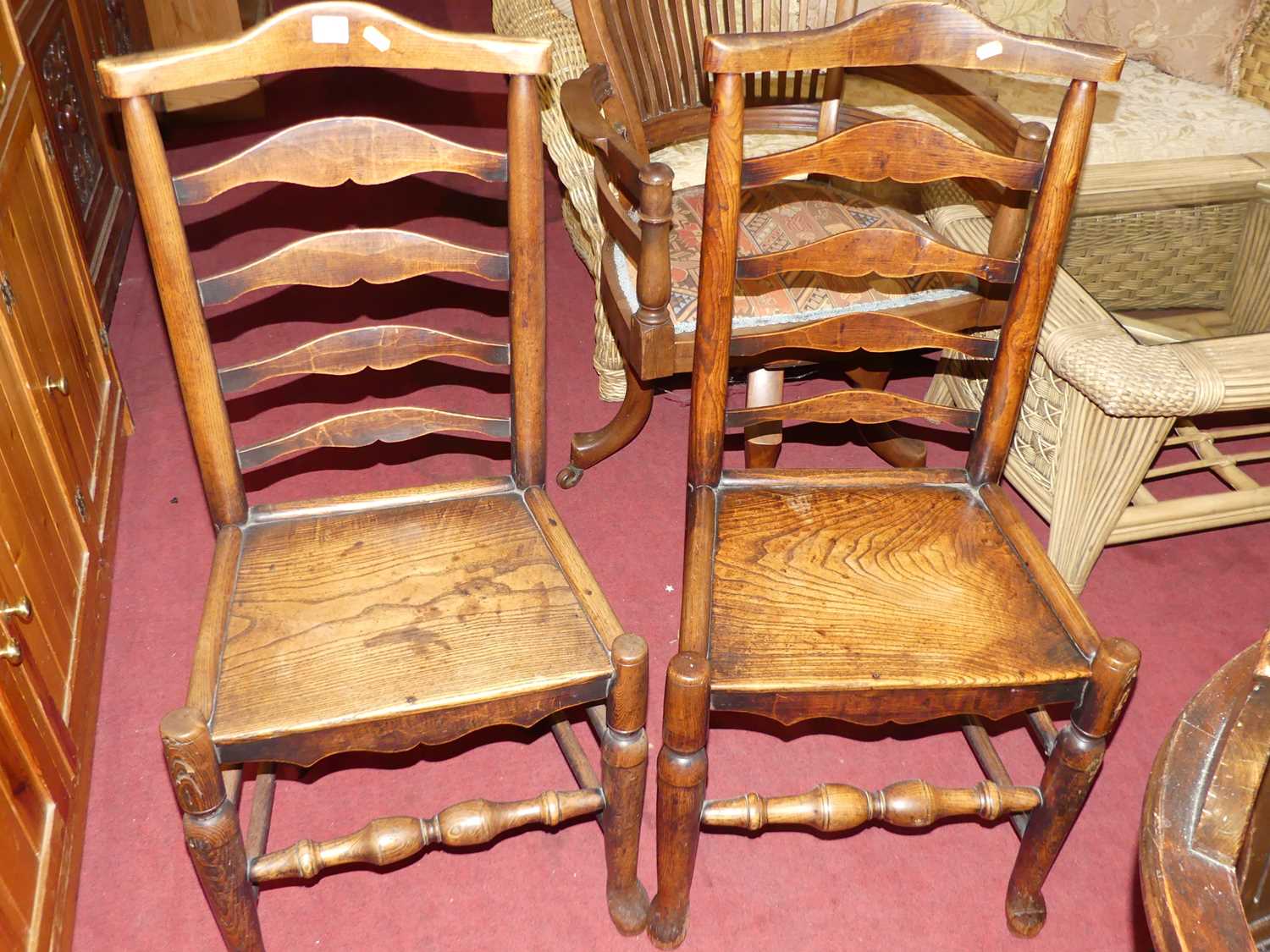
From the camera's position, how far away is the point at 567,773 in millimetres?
1678

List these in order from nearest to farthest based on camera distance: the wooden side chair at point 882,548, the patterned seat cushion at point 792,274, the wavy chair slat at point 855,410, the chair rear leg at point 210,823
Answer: the chair rear leg at point 210,823 → the wooden side chair at point 882,548 → the wavy chair slat at point 855,410 → the patterned seat cushion at point 792,274

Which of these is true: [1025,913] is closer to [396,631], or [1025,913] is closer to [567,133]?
[396,631]

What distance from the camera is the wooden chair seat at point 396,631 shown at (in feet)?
3.75

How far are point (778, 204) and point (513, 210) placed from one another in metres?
0.81

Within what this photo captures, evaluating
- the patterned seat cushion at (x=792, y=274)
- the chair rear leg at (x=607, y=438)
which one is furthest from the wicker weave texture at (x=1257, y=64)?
the chair rear leg at (x=607, y=438)

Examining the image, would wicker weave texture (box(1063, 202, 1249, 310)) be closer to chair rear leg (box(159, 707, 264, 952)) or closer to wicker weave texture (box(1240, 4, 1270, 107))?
wicker weave texture (box(1240, 4, 1270, 107))

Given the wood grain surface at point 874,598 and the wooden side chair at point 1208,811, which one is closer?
the wooden side chair at point 1208,811

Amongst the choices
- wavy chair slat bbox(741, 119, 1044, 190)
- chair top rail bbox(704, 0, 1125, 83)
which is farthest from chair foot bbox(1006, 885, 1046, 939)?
chair top rail bbox(704, 0, 1125, 83)

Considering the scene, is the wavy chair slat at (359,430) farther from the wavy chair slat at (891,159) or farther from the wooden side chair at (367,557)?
the wavy chair slat at (891,159)

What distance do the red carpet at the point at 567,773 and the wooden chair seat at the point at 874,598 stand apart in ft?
1.48

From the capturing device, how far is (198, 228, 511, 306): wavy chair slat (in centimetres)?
123

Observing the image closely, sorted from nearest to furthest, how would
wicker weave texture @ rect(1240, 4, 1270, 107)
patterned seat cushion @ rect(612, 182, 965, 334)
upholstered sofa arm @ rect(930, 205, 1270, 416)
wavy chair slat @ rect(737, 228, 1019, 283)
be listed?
1. wavy chair slat @ rect(737, 228, 1019, 283)
2. upholstered sofa arm @ rect(930, 205, 1270, 416)
3. patterned seat cushion @ rect(612, 182, 965, 334)
4. wicker weave texture @ rect(1240, 4, 1270, 107)

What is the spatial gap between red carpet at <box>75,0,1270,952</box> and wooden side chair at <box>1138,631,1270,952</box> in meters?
0.77

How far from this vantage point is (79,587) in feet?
5.53
